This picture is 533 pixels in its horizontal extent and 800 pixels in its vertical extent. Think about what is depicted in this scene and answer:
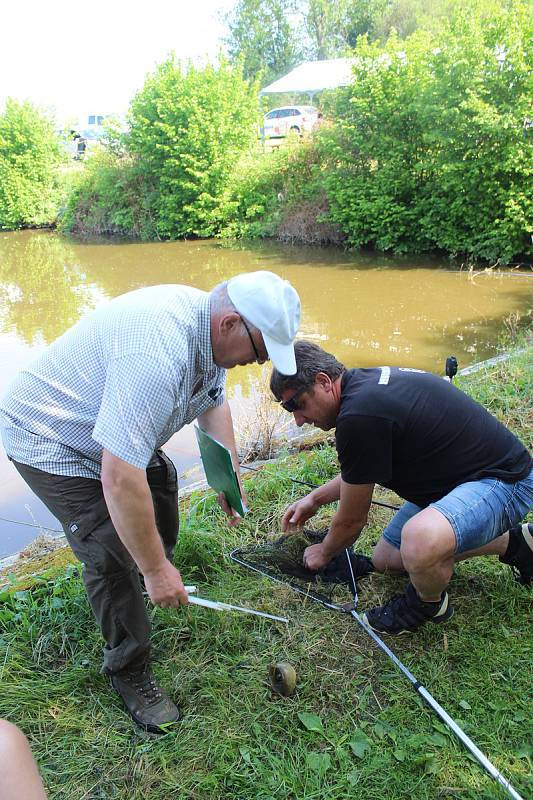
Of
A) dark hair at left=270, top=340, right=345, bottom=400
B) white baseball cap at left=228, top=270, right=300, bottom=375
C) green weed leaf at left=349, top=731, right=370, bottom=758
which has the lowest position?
green weed leaf at left=349, top=731, right=370, bottom=758

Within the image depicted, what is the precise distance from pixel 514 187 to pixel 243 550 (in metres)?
10.9

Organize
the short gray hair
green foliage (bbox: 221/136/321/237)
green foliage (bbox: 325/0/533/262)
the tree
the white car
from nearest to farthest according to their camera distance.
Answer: the short gray hair < green foliage (bbox: 325/0/533/262) < green foliage (bbox: 221/136/321/237) < the white car < the tree

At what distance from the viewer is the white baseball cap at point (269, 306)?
6.04 ft

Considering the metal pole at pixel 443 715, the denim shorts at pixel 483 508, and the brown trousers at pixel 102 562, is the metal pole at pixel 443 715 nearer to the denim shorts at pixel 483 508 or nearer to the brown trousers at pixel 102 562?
the denim shorts at pixel 483 508

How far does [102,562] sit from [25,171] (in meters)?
27.2

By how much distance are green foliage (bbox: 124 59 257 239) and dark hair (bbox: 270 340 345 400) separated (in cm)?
1797

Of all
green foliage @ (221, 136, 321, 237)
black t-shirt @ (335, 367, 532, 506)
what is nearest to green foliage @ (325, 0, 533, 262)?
green foliage @ (221, 136, 321, 237)

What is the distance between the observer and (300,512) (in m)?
2.90

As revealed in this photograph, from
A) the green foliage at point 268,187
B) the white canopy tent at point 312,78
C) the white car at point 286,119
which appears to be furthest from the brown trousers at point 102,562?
the white canopy tent at point 312,78

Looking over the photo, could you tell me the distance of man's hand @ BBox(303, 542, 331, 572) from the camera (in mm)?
2744

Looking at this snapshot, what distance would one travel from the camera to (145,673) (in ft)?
7.65

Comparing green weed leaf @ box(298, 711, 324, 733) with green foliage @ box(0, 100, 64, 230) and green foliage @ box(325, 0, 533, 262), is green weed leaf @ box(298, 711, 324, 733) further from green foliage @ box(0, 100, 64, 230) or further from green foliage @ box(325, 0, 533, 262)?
green foliage @ box(0, 100, 64, 230)

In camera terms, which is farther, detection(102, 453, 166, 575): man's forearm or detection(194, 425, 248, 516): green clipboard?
detection(194, 425, 248, 516): green clipboard

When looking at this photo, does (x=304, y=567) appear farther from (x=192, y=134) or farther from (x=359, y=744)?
(x=192, y=134)
